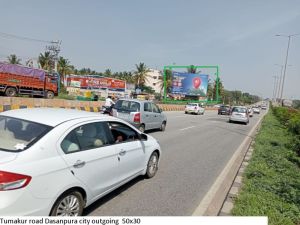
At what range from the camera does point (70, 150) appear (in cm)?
357

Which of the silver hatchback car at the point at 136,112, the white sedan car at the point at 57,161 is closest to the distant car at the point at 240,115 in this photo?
the silver hatchback car at the point at 136,112

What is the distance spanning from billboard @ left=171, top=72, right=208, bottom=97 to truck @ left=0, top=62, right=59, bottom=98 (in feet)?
99.8

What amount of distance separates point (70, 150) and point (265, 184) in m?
4.36

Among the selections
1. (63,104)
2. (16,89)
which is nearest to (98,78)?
(16,89)

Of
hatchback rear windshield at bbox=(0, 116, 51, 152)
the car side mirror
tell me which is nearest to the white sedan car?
hatchback rear windshield at bbox=(0, 116, 51, 152)

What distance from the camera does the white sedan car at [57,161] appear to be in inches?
115

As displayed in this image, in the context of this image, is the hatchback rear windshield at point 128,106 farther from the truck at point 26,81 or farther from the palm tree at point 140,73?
the palm tree at point 140,73

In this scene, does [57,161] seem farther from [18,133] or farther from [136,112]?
[136,112]

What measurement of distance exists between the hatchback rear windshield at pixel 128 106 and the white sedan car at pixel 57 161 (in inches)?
270

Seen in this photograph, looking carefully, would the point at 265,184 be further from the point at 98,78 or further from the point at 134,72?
the point at 134,72

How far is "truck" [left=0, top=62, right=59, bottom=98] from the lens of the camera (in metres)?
23.5

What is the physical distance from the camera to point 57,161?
130 inches

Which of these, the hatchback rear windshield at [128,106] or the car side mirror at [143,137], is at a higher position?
the hatchback rear windshield at [128,106]
